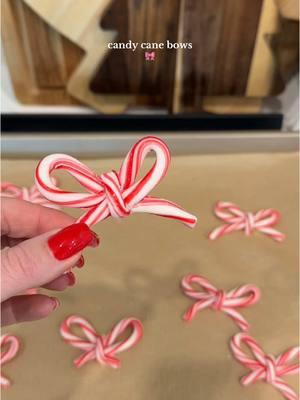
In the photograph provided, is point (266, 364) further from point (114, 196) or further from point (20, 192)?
point (20, 192)

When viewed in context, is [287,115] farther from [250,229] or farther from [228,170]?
[250,229]

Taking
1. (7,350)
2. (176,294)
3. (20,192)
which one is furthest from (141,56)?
(7,350)

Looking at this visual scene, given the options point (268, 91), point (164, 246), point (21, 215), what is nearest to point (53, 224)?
point (21, 215)

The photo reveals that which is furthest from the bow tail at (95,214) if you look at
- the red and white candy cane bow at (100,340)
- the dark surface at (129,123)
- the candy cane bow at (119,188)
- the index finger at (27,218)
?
the dark surface at (129,123)

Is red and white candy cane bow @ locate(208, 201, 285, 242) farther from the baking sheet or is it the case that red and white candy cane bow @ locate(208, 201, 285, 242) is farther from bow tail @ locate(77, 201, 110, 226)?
bow tail @ locate(77, 201, 110, 226)

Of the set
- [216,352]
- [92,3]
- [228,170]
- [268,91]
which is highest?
[92,3]

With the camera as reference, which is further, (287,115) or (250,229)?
(287,115)
